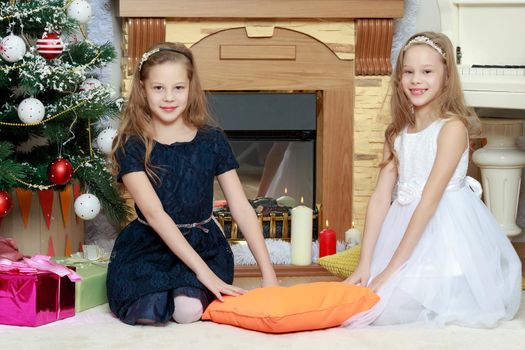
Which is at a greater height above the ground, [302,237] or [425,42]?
[425,42]

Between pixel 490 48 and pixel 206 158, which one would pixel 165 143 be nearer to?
pixel 206 158

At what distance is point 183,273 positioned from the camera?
261 centimetres

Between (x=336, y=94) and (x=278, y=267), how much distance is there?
703 millimetres

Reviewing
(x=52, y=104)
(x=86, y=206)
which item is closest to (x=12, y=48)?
(x=52, y=104)

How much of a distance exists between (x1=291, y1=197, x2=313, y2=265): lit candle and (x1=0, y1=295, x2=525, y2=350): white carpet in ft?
3.35

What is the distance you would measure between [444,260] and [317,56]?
1280mm

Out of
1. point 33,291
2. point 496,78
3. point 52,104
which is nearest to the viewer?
point 33,291

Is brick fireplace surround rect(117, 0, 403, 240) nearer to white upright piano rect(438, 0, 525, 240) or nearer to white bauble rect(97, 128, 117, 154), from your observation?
white upright piano rect(438, 0, 525, 240)

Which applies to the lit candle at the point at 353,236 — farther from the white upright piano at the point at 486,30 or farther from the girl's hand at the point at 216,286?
the girl's hand at the point at 216,286

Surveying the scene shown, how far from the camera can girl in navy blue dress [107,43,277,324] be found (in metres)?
2.58

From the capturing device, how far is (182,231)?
2.70 metres

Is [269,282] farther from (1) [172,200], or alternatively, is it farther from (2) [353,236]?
(2) [353,236]

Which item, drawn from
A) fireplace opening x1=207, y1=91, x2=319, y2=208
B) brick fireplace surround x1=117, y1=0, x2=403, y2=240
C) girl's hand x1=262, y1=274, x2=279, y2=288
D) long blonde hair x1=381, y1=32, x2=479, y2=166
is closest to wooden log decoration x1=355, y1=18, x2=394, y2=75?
brick fireplace surround x1=117, y1=0, x2=403, y2=240

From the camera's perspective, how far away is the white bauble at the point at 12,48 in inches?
113
